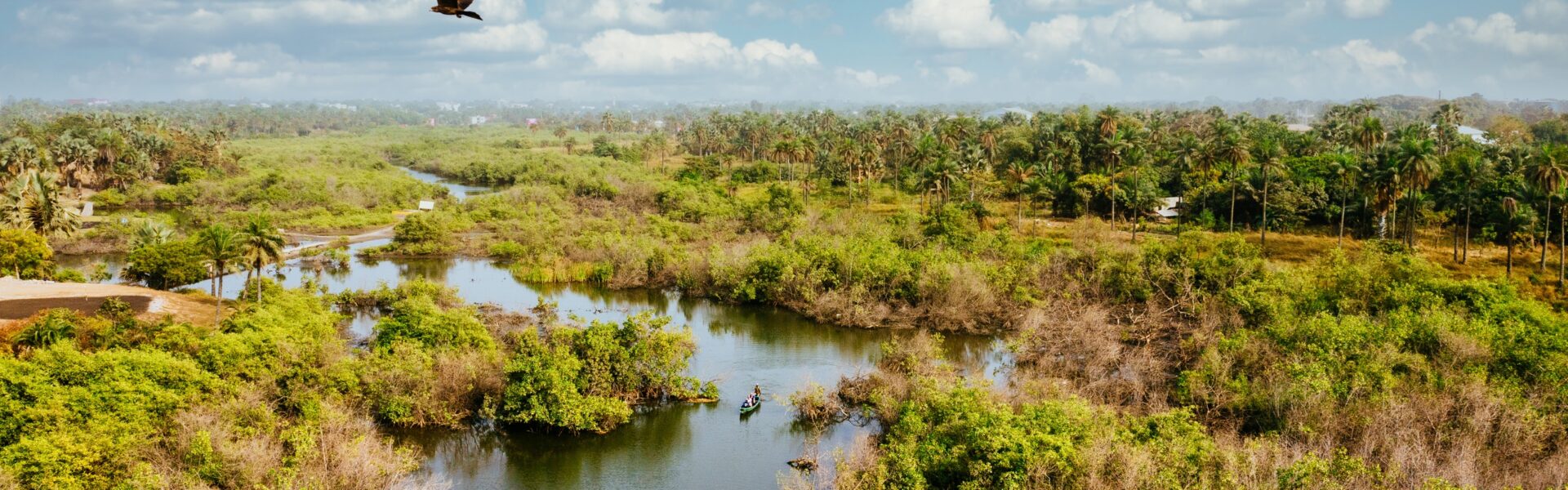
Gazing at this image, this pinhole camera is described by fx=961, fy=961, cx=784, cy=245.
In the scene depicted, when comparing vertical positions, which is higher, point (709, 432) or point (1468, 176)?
point (1468, 176)

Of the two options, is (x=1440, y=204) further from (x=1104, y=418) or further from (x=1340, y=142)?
(x=1104, y=418)

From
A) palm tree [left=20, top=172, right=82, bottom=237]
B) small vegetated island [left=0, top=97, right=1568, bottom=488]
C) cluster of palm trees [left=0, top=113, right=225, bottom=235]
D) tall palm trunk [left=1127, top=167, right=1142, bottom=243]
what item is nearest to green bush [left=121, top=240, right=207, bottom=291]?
small vegetated island [left=0, top=97, right=1568, bottom=488]

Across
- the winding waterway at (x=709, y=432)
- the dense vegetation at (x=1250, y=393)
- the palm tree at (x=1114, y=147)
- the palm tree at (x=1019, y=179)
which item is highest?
the palm tree at (x=1114, y=147)

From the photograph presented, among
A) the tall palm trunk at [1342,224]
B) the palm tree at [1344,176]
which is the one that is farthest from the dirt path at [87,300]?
the palm tree at [1344,176]

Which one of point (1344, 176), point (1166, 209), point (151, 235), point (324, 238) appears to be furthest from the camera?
point (1166, 209)

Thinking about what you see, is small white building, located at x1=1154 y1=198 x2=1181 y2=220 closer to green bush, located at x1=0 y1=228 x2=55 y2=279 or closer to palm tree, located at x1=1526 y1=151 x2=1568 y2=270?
palm tree, located at x1=1526 y1=151 x2=1568 y2=270

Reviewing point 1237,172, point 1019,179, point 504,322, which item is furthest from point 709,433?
point 1237,172

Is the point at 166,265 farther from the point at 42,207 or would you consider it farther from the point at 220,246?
the point at 220,246

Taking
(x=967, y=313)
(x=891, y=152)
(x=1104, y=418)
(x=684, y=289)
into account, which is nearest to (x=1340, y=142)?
(x=891, y=152)

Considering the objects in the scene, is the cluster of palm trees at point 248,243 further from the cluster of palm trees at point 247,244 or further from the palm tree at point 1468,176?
the palm tree at point 1468,176
